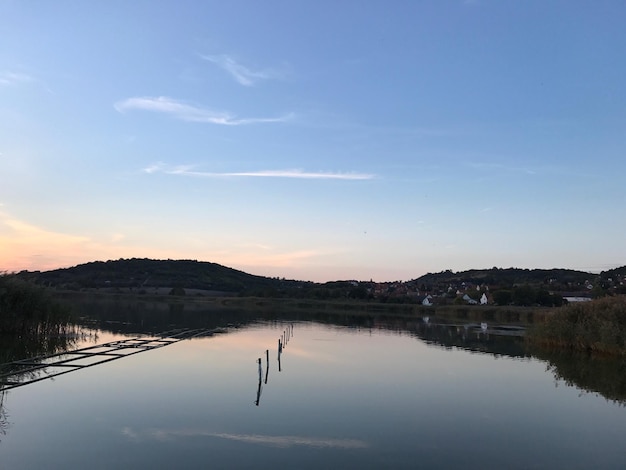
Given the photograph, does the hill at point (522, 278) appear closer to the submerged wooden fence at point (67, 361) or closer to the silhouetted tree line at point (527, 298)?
the silhouetted tree line at point (527, 298)

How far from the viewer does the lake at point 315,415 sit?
37.6 ft

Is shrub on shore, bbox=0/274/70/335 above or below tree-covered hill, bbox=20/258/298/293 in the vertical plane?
below

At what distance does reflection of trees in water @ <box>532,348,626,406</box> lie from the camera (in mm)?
21016

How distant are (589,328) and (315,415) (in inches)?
914

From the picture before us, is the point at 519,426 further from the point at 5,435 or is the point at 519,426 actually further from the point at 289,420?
the point at 5,435

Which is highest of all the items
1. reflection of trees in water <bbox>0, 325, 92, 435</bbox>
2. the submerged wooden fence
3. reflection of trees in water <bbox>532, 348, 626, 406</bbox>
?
reflection of trees in water <bbox>0, 325, 92, 435</bbox>

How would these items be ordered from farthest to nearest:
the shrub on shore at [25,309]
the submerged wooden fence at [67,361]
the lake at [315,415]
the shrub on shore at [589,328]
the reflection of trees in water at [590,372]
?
the shrub on shore at [589,328] < the shrub on shore at [25,309] < the reflection of trees in water at [590,372] < the submerged wooden fence at [67,361] < the lake at [315,415]

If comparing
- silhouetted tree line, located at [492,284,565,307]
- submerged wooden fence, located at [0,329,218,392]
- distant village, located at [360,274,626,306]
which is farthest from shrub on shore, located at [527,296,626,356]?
silhouetted tree line, located at [492,284,565,307]

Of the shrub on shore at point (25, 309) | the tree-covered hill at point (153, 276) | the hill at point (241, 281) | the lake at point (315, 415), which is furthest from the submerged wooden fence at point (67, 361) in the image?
the tree-covered hill at point (153, 276)

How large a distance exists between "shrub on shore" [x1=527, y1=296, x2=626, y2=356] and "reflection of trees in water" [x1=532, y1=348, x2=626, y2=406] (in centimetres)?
110

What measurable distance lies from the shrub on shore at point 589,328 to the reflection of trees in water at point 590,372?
110 cm

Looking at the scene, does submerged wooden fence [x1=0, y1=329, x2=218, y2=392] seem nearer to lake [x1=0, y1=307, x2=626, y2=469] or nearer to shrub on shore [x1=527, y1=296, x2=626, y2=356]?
lake [x1=0, y1=307, x2=626, y2=469]

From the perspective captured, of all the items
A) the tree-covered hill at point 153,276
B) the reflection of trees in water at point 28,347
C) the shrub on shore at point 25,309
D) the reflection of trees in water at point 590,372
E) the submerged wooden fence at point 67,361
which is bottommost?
the reflection of trees in water at point 590,372

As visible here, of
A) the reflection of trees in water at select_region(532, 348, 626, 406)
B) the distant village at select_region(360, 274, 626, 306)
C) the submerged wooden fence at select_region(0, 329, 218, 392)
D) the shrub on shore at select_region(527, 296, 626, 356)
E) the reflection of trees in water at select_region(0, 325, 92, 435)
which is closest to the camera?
the submerged wooden fence at select_region(0, 329, 218, 392)
